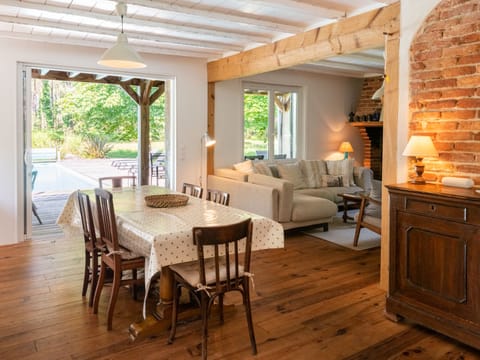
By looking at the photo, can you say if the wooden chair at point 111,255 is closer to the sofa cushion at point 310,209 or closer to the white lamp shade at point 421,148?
the white lamp shade at point 421,148

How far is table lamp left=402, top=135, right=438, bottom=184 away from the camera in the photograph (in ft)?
9.57

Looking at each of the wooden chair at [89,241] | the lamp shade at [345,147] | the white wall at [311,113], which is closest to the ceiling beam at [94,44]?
the white wall at [311,113]

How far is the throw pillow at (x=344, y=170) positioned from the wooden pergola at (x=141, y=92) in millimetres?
3329

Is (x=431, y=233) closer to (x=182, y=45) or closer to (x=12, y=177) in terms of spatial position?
(x=182, y=45)

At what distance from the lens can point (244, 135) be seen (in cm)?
698

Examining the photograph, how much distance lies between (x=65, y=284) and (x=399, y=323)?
2.79 m

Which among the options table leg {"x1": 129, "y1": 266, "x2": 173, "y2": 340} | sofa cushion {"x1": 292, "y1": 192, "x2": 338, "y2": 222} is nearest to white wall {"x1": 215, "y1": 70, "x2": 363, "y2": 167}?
sofa cushion {"x1": 292, "y1": 192, "x2": 338, "y2": 222}

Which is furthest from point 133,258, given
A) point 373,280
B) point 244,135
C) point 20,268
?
point 244,135

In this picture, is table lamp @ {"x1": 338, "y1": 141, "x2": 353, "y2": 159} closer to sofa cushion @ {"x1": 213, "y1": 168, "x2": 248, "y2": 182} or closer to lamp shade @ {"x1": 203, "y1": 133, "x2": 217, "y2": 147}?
sofa cushion @ {"x1": 213, "y1": 168, "x2": 248, "y2": 182}

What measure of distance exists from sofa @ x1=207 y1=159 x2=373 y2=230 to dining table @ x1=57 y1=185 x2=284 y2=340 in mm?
1843

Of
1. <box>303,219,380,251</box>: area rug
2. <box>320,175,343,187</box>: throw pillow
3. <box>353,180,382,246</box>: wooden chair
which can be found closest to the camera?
<box>353,180,382,246</box>: wooden chair

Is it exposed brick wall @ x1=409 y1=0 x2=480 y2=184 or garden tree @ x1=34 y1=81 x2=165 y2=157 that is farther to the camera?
garden tree @ x1=34 y1=81 x2=165 y2=157

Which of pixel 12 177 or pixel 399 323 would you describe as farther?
pixel 12 177

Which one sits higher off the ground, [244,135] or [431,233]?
[244,135]
